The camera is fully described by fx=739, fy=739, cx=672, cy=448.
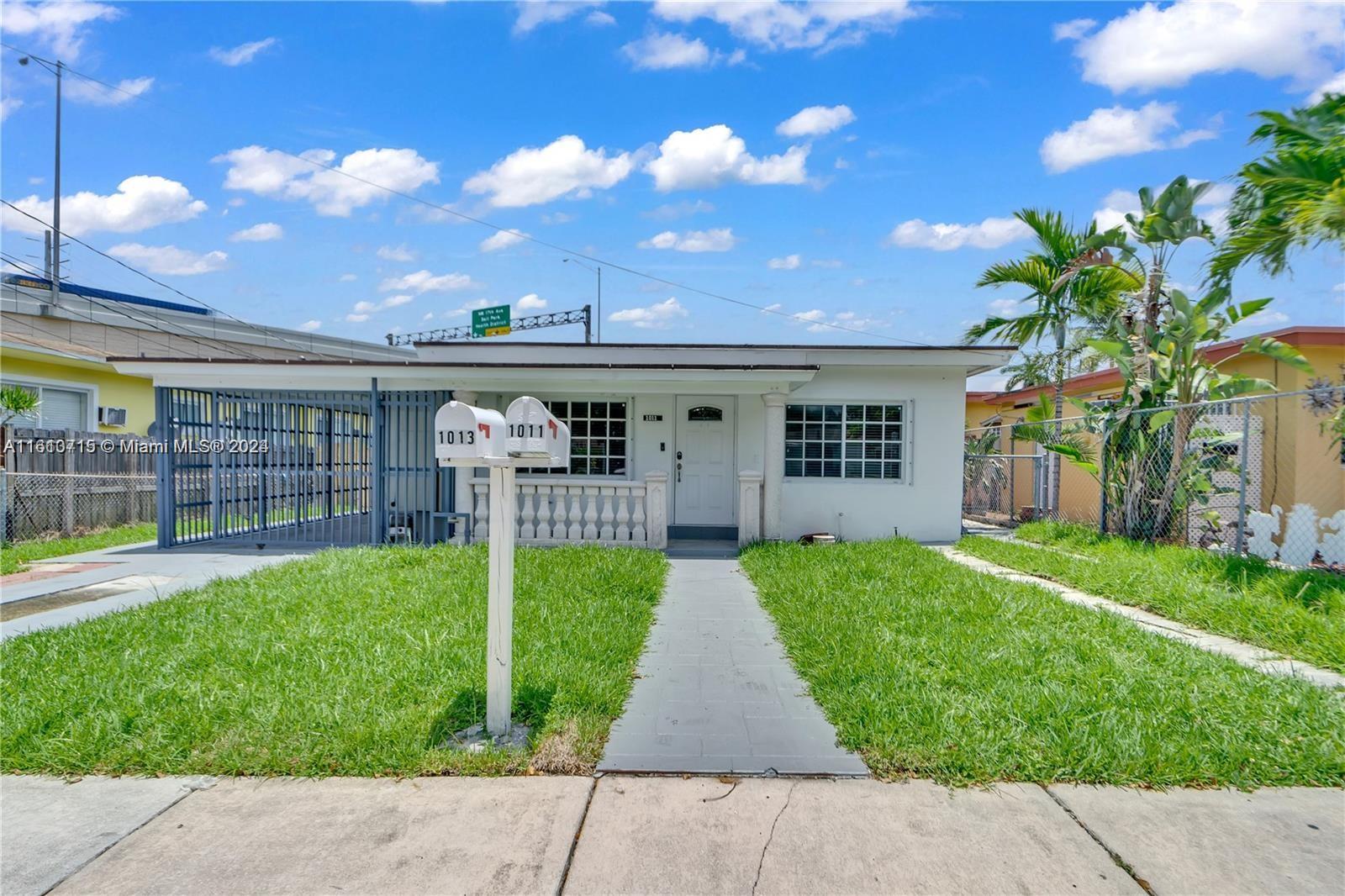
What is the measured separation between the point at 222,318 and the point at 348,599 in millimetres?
26494

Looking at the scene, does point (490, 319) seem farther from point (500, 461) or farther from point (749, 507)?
point (500, 461)

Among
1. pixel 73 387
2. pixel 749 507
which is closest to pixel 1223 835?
pixel 749 507

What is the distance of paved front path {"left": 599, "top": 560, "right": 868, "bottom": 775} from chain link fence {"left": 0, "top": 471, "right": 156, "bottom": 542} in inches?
399

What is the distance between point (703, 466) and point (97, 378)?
13.4m

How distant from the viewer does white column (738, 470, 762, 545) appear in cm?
1062

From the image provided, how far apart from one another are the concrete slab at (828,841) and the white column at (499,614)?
0.78m

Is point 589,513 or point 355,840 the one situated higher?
point 589,513

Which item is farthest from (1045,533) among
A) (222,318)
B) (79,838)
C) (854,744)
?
(222,318)

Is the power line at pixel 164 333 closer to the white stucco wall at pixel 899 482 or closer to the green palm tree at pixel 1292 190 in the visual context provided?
the white stucco wall at pixel 899 482

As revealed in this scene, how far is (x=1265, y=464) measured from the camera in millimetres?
11141

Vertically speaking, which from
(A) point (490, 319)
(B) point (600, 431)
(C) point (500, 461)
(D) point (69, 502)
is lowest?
(D) point (69, 502)

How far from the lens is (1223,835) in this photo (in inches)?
125

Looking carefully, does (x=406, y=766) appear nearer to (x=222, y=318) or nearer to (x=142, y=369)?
(x=142, y=369)

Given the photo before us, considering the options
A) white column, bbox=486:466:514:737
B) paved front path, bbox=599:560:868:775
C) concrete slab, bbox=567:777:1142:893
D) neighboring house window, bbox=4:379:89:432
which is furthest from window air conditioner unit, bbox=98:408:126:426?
concrete slab, bbox=567:777:1142:893
